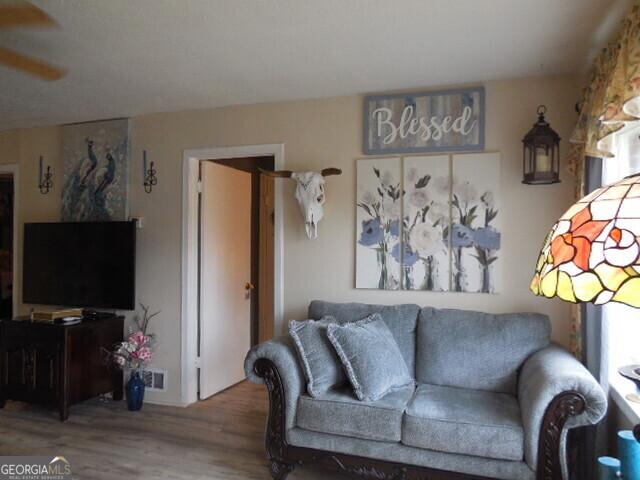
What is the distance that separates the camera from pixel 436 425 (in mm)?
2275

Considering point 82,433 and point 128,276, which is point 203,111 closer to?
point 128,276

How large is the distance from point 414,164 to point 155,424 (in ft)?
9.10

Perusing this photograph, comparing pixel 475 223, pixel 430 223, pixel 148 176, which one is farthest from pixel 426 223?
pixel 148 176

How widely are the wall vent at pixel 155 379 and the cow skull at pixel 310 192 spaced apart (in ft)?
6.07

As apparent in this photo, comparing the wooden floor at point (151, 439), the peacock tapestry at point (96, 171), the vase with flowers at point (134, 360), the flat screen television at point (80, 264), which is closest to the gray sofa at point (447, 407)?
the wooden floor at point (151, 439)

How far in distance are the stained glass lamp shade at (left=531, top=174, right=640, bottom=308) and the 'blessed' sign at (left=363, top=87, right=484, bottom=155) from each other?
95.4 inches

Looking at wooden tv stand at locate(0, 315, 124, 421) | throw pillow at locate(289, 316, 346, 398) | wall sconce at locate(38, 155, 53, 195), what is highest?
wall sconce at locate(38, 155, 53, 195)

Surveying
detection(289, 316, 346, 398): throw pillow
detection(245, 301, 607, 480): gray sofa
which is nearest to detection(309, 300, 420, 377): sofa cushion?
detection(245, 301, 607, 480): gray sofa

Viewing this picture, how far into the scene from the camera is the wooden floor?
2770mm

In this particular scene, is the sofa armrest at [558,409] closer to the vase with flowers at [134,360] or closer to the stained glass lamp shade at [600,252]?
the stained glass lamp shade at [600,252]

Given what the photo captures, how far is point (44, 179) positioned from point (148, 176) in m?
1.21

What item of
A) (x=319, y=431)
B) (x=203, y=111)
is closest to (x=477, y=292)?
(x=319, y=431)

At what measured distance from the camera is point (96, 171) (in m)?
4.14

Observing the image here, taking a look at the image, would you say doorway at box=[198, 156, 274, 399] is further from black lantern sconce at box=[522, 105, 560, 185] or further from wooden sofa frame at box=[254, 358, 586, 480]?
black lantern sconce at box=[522, 105, 560, 185]
